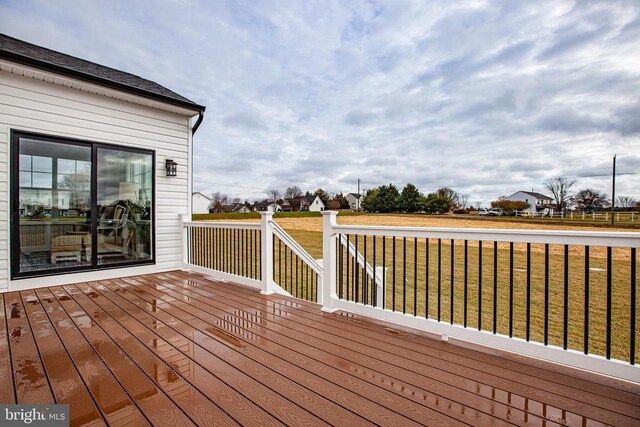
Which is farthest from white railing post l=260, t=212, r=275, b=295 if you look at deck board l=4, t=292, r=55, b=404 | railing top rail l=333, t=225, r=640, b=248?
deck board l=4, t=292, r=55, b=404

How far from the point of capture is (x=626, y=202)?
5.59 metres

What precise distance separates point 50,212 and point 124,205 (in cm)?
88

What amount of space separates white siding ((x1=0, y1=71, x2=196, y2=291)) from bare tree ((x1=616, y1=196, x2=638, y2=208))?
802cm

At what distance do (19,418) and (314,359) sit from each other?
1547 mm

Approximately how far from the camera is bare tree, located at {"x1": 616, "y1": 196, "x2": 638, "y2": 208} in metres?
5.34

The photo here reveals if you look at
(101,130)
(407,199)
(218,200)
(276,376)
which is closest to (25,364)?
(276,376)

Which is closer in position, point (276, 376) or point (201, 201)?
point (276, 376)

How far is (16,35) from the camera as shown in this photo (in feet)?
17.2

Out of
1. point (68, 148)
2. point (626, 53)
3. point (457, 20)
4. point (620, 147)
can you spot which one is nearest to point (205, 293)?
point (68, 148)

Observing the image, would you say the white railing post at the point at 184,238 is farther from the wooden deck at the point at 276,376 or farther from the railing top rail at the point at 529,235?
the railing top rail at the point at 529,235

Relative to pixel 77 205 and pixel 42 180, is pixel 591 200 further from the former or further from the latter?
pixel 42 180

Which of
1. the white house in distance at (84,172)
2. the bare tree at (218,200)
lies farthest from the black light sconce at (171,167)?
the bare tree at (218,200)

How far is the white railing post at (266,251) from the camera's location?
3.77m

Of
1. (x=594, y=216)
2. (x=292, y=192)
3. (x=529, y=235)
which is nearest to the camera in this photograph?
(x=529, y=235)
